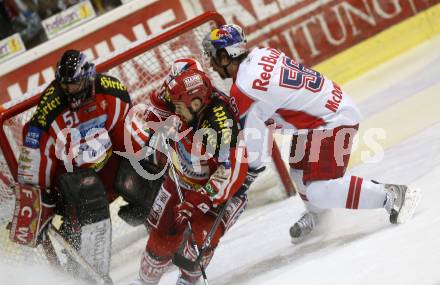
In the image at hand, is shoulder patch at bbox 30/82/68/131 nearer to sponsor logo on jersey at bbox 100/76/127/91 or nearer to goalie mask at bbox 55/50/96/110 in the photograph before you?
goalie mask at bbox 55/50/96/110

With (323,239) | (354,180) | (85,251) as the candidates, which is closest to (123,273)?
(85,251)

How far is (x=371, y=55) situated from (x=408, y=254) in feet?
15.3

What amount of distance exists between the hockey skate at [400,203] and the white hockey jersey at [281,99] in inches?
16.8

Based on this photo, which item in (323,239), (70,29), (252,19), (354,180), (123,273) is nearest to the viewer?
(354,180)

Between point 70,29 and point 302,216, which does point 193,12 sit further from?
point 302,216

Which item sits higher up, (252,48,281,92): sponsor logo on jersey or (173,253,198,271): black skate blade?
(252,48,281,92): sponsor logo on jersey

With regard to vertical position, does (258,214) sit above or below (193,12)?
below

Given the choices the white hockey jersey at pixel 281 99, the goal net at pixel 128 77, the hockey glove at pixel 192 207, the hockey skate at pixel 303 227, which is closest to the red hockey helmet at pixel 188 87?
the white hockey jersey at pixel 281 99

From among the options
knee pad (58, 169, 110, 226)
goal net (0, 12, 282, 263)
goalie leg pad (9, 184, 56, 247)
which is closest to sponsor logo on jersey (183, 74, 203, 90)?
knee pad (58, 169, 110, 226)

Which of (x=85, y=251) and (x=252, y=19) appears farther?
(x=252, y=19)

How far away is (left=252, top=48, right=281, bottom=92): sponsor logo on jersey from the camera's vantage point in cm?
406

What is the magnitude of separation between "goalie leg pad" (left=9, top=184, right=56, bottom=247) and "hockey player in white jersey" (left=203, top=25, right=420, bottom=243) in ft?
4.40

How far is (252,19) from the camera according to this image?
7.59m

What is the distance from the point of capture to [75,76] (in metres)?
4.50
